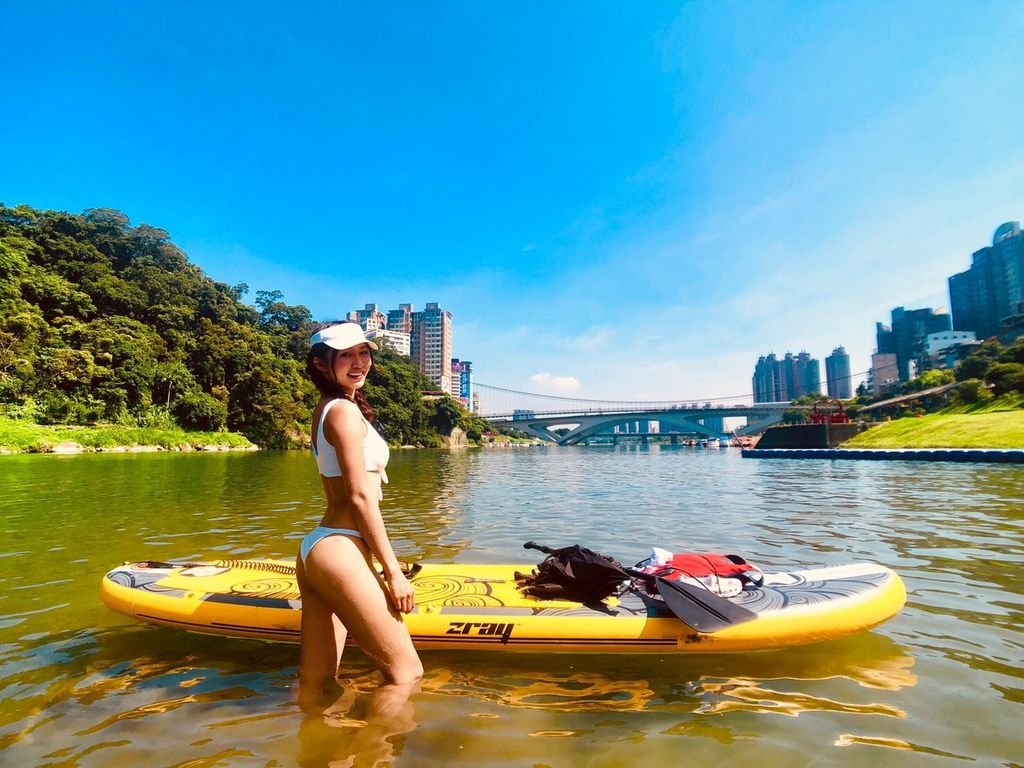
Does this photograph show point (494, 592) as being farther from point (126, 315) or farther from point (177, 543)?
point (126, 315)

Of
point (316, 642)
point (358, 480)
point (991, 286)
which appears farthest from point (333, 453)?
point (991, 286)

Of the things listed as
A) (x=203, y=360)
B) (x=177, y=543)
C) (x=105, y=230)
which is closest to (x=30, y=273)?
(x=203, y=360)

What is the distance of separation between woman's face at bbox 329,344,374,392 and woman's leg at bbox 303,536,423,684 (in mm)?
850

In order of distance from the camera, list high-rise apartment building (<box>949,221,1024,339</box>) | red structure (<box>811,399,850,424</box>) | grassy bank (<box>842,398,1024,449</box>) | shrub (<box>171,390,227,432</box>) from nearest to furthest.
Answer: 1. grassy bank (<box>842,398,1024,449</box>)
2. red structure (<box>811,399,850,424</box>)
3. shrub (<box>171,390,227,432</box>)
4. high-rise apartment building (<box>949,221,1024,339</box>)

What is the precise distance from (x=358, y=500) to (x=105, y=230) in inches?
3609

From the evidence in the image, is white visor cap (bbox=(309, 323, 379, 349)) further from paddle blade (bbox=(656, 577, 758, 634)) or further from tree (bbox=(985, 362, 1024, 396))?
tree (bbox=(985, 362, 1024, 396))

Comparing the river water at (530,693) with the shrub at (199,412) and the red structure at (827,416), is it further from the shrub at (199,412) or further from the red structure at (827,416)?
the shrub at (199,412)

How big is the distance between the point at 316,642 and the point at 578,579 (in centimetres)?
221

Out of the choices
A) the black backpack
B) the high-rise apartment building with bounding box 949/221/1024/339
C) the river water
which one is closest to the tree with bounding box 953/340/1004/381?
the river water

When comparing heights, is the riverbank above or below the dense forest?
below

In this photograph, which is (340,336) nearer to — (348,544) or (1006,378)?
(348,544)

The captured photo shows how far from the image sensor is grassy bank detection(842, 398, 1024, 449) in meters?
28.8

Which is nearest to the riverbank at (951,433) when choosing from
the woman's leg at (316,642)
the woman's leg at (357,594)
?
the woman's leg at (357,594)

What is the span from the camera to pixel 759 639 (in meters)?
3.84
